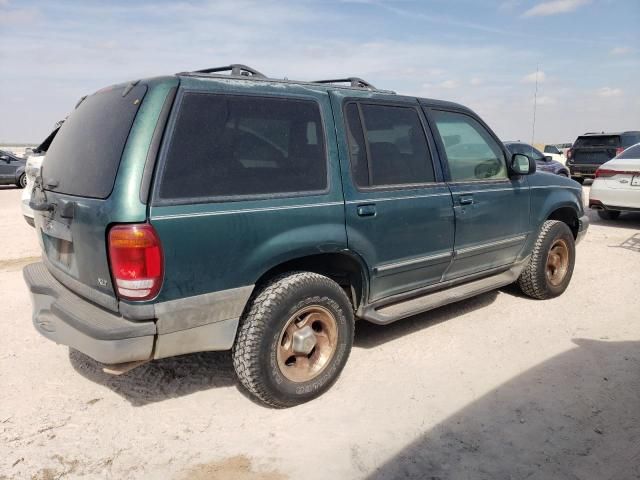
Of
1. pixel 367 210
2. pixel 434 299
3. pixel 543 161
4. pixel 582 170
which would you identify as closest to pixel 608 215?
pixel 582 170

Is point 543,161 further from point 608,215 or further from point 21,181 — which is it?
point 21,181

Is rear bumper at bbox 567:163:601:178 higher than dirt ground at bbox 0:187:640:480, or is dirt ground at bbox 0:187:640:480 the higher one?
rear bumper at bbox 567:163:601:178

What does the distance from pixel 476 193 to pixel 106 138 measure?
2.75 metres

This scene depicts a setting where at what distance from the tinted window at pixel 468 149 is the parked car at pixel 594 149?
39.1 ft

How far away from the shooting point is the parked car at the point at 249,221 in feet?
8.20

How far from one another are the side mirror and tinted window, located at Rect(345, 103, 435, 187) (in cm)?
105

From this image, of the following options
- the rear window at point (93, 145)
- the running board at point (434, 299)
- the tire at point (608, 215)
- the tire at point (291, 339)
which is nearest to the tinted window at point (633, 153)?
the tire at point (608, 215)

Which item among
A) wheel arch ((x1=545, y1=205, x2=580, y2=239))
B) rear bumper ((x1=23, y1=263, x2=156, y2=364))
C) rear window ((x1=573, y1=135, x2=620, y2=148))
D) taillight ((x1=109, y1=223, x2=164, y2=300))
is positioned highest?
rear window ((x1=573, y1=135, x2=620, y2=148))

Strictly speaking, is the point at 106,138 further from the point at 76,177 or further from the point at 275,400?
the point at 275,400

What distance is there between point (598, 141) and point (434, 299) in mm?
13630

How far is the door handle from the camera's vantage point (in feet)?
10.6

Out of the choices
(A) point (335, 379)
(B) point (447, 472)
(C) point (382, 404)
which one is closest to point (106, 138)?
(A) point (335, 379)

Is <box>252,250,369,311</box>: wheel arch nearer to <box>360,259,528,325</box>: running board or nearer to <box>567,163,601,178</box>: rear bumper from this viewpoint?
<box>360,259,528,325</box>: running board

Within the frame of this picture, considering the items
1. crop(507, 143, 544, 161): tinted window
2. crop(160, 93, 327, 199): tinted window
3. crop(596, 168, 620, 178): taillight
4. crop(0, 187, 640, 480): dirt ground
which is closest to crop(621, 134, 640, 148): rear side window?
crop(507, 143, 544, 161): tinted window
